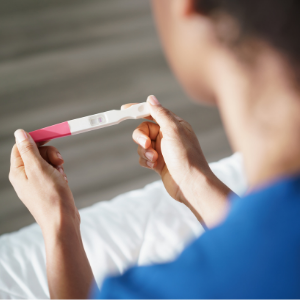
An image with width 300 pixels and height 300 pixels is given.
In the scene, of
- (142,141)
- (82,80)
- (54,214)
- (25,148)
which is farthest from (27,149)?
(82,80)

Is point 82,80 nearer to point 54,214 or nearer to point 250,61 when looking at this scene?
point 54,214

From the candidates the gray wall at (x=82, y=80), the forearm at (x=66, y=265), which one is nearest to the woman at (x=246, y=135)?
the forearm at (x=66, y=265)

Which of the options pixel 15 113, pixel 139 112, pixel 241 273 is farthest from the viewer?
pixel 15 113

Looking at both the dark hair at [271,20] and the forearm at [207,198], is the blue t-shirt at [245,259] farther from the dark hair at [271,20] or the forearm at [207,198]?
the forearm at [207,198]

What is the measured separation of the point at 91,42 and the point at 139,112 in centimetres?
44

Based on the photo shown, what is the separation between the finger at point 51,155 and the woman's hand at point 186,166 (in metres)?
0.17

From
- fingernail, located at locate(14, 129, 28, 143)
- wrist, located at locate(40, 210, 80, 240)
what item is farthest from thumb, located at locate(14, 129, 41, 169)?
wrist, located at locate(40, 210, 80, 240)

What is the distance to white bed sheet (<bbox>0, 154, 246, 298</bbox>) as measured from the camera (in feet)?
2.09

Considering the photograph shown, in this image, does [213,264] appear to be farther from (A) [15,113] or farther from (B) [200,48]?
(A) [15,113]

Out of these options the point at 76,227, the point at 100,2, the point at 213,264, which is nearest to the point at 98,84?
the point at 100,2

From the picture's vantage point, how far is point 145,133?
0.68 metres

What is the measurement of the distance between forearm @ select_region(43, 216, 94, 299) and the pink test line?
0.56 feet

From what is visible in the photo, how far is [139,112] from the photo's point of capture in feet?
2.06

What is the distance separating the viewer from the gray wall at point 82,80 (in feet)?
2.84
